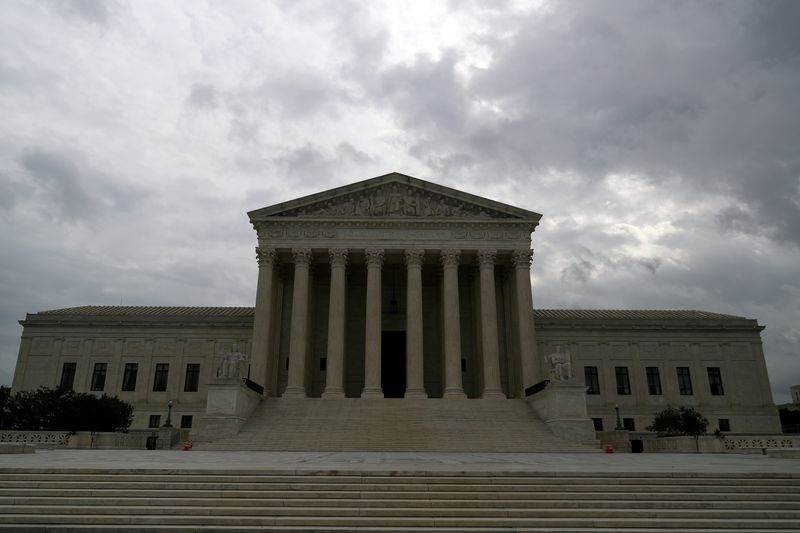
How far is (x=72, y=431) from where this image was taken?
101 ft

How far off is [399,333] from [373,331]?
21.6 ft

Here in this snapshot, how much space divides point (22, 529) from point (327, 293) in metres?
36.2

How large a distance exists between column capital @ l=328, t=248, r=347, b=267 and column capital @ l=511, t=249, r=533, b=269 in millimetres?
12281

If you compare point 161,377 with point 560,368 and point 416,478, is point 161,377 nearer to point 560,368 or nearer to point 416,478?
point 560,368

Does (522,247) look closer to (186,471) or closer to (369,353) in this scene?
(369,353)

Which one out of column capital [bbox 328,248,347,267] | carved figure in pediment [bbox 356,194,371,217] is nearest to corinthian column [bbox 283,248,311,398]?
column capital [bbox 328,248,347,267]

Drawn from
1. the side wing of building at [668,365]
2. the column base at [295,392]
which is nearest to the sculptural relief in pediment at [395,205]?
the column base at [295,392]

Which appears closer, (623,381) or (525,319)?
(525,319)

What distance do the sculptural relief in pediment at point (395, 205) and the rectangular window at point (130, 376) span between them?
1999 cm

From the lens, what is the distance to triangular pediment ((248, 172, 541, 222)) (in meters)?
43.3

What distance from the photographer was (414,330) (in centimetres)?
4084

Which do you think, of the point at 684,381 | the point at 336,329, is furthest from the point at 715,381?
the point at 336,329

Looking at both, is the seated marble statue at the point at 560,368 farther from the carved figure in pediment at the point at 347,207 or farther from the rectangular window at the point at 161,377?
the rectangular window at the point at 161,377

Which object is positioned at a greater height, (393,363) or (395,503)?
(393,363)
